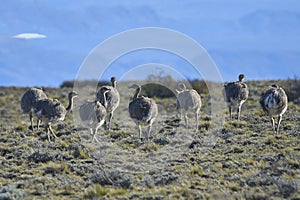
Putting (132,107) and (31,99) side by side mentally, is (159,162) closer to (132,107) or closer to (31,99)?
(132,107)

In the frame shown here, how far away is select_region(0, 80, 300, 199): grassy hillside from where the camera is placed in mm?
10875

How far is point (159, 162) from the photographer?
45.3ft

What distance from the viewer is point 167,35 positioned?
16.9m

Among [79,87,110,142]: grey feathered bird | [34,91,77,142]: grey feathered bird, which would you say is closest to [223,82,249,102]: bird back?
[79,87,110,142]: grey feathered bird

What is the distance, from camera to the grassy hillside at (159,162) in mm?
10875

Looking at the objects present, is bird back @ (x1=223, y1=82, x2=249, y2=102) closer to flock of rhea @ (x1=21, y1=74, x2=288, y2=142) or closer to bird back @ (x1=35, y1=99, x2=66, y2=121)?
flock of rhea @ (x1=21, y1=74, x2=288, y2=142)

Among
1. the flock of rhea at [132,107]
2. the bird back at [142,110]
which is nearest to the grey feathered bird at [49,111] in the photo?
the flock of rhea at [132,107]

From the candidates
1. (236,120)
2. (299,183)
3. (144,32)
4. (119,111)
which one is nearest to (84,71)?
(144,32)

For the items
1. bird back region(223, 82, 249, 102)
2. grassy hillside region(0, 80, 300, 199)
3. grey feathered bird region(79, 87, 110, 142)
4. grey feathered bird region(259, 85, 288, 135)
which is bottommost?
grassy hillside region(0, 80, 300, 199)

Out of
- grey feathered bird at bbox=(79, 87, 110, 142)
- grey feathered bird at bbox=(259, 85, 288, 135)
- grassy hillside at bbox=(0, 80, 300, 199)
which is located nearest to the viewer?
grassy hillside at bbox=(0, 80, 300, 199)

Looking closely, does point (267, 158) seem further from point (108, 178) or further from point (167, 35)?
point (167, 35)

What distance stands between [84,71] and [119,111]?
7.50 m

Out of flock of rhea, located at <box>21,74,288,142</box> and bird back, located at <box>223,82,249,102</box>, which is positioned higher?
bird back, located at <box>223,82,249,102</box>

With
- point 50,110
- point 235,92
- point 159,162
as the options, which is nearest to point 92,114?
point 50,110
